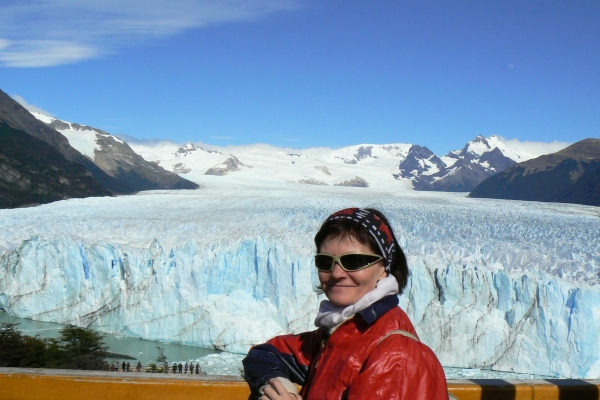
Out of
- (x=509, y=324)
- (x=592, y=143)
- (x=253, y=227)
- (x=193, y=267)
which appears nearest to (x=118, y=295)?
(x=193, y=267)

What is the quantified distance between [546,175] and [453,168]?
3658 inches

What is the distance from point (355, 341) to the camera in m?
1.52

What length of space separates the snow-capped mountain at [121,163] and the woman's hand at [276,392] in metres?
57.5

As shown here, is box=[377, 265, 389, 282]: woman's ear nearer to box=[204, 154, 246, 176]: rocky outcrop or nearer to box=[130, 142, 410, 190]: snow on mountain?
box=[130, 142, 410, 190]: snow on mountain

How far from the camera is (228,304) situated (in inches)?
440

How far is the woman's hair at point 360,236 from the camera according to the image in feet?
5.49

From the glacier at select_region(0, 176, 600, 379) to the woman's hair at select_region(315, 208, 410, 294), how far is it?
824cm

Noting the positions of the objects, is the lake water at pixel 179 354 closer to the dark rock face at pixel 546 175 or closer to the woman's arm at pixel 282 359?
the woman's arm at pixel 282 359

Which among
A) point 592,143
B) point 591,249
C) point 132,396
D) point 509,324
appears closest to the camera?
point 132,396

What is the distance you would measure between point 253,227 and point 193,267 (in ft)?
6.42

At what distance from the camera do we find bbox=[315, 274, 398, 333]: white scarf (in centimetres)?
157

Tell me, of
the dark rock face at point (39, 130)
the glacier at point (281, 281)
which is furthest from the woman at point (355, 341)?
the dark rock face at point (39, 130)

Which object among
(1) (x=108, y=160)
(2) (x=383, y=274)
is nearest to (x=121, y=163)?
(1) (x=108, y=160)

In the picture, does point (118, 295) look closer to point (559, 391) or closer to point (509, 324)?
point (509, 324)
